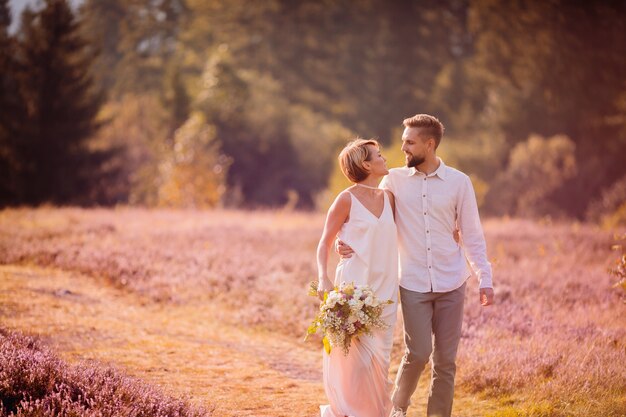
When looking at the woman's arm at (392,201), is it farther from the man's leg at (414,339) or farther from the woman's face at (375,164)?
the man's leg at (414,339)

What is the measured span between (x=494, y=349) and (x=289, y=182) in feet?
107

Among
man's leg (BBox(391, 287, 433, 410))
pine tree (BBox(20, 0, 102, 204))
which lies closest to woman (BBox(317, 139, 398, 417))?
man's leg (BBox(391, 287, 433, 410))

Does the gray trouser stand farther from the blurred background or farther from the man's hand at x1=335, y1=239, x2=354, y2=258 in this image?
the blurred background

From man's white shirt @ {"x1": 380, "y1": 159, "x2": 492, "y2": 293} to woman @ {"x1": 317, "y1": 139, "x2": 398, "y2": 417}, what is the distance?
0.14 meters

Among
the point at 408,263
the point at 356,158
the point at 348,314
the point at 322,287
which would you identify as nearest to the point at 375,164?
the point at 356,158

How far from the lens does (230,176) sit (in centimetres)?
3759

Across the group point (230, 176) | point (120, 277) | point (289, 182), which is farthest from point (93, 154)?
point (120, 277)

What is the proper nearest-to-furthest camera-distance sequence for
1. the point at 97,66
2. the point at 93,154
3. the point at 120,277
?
the point at 120,277 < the point at 93,154 < the point at 97,66

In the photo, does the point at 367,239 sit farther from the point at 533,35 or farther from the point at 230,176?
the point at 533,35

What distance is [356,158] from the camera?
535cm

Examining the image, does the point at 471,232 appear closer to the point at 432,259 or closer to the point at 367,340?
the point at 432,259

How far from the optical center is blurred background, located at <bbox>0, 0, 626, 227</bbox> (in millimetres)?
30812

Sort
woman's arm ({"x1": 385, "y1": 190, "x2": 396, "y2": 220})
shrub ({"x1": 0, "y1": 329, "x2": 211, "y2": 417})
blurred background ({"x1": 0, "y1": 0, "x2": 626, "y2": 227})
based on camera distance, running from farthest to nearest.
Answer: blurred background ({"x1": 0, "y1": 0, "x2": 626, "y2": 227}) < woman's arm ({"x1": 385, "y1": 190, "x2": 396, "y2": 220}) < shrub ({"x1": 0, "y1": 329, "x2": 211, "y2": 417})

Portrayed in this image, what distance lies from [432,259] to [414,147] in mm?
868
